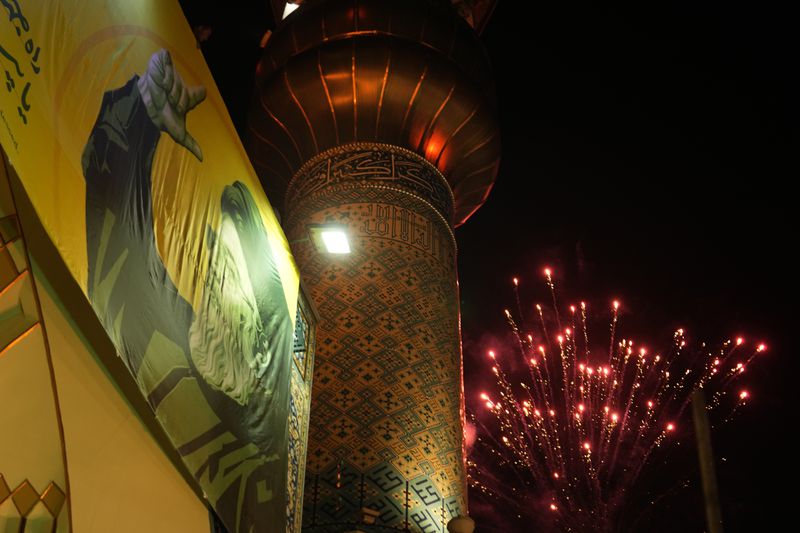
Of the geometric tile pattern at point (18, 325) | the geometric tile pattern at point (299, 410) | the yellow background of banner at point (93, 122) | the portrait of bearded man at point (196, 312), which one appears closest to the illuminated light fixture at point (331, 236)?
the geometric tile pattern at point (299, 410)

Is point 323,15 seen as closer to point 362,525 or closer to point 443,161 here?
point 443,161

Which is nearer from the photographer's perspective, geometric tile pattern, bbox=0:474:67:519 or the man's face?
geometric tile pattern, bbox=0:474:67:519

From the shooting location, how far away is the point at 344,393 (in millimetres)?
5223

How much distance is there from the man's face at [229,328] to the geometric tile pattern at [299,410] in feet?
2.15

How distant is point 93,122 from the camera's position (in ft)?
6.97

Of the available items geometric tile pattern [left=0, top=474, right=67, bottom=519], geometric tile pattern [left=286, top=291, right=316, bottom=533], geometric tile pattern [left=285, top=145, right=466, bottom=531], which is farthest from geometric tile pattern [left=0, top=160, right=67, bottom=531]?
geometric tile pattern [left=285, top=145, right=466, bottom=531]

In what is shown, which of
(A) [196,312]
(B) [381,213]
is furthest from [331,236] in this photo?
(B) [381,213]

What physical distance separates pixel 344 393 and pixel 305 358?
37.8 inches

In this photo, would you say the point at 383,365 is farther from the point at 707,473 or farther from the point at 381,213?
the point at 707,473

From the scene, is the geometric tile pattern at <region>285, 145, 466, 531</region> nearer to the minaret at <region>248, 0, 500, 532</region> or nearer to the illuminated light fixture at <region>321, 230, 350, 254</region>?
the minaret at <region>248, 0, 500, 532</region>

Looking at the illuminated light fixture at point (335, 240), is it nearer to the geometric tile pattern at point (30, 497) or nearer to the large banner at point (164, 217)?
the large banner at point (164, 217)

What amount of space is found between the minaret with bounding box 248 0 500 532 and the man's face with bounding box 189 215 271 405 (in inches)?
42.8

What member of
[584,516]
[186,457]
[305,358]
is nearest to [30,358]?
[186,457]

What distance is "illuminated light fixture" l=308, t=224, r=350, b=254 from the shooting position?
419 centimetres
